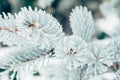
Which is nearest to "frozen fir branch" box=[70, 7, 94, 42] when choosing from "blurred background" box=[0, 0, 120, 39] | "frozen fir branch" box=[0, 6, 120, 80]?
"frozen fir branch" box=[0, 6, 120, 80]

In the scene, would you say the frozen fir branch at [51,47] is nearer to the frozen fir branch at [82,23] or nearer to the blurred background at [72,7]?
the frozen fir branch at [82,23]

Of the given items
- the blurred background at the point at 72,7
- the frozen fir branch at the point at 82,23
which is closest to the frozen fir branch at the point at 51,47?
Result: the frozen fir branch at the point at 82,23

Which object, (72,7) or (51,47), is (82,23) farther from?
(72,7)

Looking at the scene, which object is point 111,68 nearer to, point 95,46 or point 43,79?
point 95,46

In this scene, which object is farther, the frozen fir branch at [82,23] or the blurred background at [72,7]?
the blurred background at [72,7]

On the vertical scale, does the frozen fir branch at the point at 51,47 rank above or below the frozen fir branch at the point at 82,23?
below

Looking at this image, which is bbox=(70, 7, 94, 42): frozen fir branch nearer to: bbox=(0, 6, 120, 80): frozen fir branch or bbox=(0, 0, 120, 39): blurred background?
bbox=(0, 6, 120, 80): frozen fir branch

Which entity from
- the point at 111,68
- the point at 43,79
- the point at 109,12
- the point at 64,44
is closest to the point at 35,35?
the point at 64,44

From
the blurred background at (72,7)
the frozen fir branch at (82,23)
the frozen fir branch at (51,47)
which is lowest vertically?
the frozen fir branch at (51,47)
